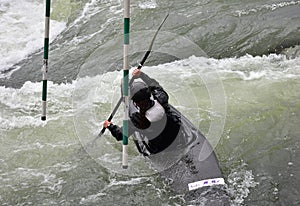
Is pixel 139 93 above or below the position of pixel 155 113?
above

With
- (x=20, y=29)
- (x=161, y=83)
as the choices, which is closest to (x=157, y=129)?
(x=161, y=83)

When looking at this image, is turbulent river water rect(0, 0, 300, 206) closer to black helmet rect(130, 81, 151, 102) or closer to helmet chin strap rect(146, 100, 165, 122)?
helmet chin strap rect(146, 100, 165, 122)

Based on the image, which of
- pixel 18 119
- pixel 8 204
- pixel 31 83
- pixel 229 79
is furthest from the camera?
pixel 31 83

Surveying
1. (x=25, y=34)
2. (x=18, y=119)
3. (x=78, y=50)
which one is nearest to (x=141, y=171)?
(x=18, y=119)

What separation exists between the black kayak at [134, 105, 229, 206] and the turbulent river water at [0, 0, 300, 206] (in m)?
0.15

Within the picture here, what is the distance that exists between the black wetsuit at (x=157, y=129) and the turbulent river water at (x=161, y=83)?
1.36ft

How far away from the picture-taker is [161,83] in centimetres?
748

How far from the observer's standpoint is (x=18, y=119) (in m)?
6.86

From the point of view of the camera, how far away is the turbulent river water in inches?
211

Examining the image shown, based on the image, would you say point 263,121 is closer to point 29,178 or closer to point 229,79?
point 229,79

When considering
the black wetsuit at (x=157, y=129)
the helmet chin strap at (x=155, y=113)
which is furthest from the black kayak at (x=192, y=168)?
the helmet chin strap at (x=155, y=113)

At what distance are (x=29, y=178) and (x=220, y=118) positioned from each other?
265cm

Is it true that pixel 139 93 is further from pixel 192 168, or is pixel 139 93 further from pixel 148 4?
pixel 148 4

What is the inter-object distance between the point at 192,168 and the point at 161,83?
2.75 m
